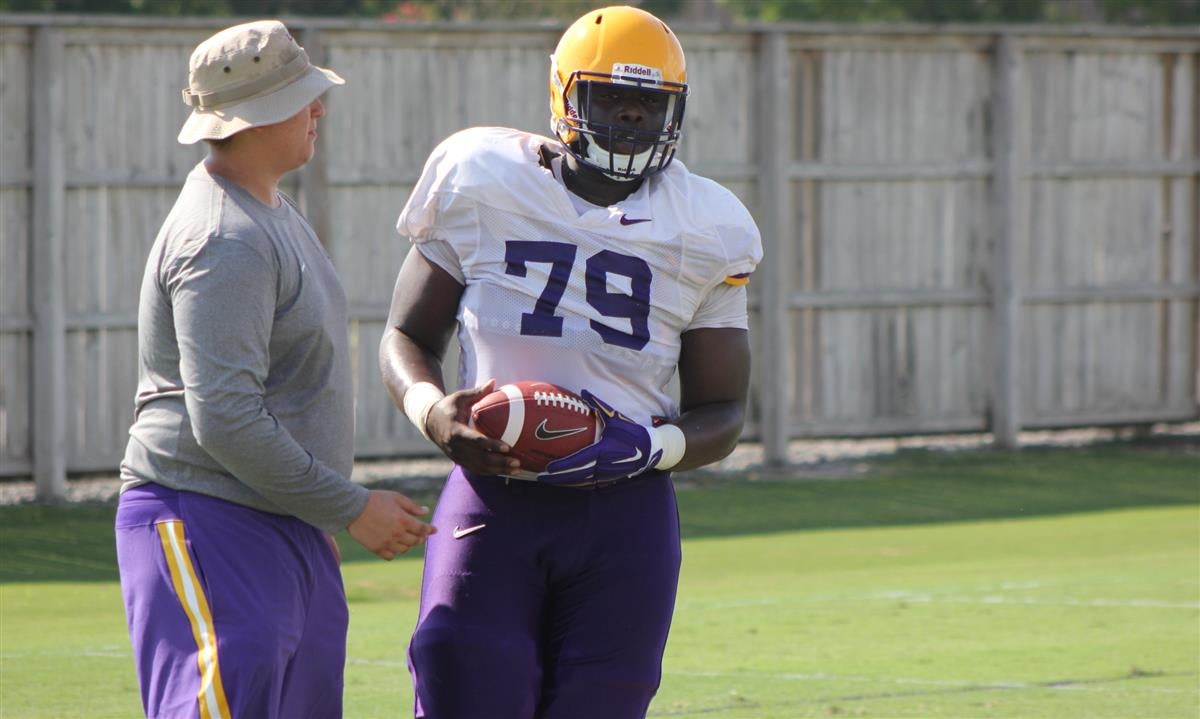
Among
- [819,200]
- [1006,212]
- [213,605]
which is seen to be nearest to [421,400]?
[213,605]

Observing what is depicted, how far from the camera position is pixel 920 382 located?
49.6 ft

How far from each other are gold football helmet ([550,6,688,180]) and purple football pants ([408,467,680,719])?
0.76 meters

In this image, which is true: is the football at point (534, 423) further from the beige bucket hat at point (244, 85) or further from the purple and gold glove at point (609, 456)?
the beige bucket hat at point (244, 85)

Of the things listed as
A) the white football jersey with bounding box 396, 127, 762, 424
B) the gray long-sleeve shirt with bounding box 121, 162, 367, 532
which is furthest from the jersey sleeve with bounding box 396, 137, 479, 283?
the gray long-sleeve shirt with bounding box 121, 162, 367, 532

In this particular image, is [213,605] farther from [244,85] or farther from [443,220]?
[244,85]

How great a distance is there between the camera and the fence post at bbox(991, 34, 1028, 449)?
15039mm

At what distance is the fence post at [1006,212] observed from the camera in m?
15.0

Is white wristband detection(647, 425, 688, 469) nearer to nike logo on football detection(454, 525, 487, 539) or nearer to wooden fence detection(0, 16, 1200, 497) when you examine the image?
nike logo on football detection(454, 525, 487, 539)

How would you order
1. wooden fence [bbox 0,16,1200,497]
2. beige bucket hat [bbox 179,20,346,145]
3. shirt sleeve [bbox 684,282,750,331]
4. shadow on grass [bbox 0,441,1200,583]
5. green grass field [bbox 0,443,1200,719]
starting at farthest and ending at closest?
wooden fence [bbox 0,16,1200,497] → shadow on grass [bbox 0,441,1200,583] → green grass field [bbox 0,443,1200,719] → shirt sleeve [bbox 684,282,750,331] → beige bucket hat [bbox 179,20,346,145]

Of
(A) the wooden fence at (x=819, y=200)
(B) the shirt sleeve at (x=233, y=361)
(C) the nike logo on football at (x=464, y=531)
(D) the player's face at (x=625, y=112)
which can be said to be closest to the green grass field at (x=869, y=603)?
(A) the wooden fence at (x=819, y=200)

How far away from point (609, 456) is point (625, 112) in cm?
82

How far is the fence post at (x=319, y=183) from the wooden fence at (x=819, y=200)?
22 mm

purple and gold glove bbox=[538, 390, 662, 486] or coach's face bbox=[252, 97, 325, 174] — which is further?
coach's face bbox=[252, 97, 325, 174]

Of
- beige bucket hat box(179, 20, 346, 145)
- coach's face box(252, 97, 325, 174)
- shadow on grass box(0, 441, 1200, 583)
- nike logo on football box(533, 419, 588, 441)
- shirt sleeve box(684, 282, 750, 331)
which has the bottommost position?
shadow on grass box(0, 441, 1200, 583)
